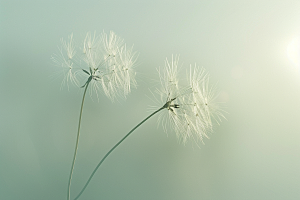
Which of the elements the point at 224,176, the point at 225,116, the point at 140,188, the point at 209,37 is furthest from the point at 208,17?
the point at 140,188

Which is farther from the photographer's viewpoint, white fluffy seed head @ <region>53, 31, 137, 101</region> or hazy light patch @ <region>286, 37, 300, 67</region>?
hazy light patch @ <region>286, 37, 300, 67</region>

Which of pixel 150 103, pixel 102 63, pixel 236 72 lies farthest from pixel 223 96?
pixel 102 63

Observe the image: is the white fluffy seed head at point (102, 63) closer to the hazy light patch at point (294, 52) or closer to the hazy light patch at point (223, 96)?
the hazy light patch at point (223, 96)

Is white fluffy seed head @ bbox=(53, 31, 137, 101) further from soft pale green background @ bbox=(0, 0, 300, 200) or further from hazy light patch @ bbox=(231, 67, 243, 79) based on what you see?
hazy light patch @ bbox=(231, 67, 243, 79)

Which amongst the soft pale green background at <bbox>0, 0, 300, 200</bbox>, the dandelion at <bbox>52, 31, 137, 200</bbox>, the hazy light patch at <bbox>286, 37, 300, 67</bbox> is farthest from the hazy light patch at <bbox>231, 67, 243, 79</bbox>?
the dandelion at <bbox>52, 31, 137, 200</bbox>

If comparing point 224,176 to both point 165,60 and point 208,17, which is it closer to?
point 165,60

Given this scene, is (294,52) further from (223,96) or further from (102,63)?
(102,63)
